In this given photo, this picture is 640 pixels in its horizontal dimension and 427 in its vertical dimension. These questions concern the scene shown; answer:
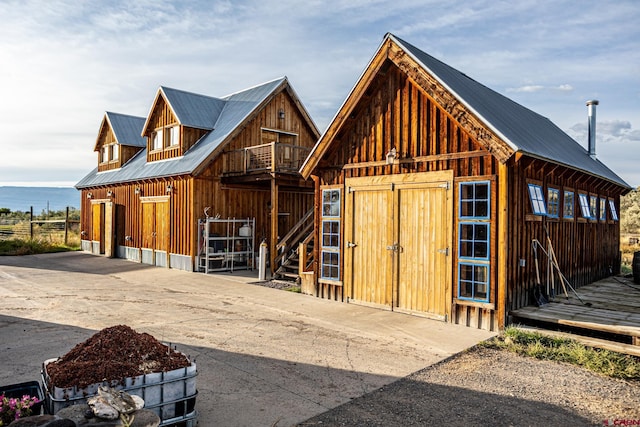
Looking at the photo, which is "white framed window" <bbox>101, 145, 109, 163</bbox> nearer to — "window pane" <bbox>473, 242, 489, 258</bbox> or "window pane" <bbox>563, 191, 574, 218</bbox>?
"window pane" <bbox>473, 242, 489, 258</bbox>

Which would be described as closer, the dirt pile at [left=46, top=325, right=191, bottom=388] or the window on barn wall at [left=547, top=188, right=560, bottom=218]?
the dirt pile at [left=46, top=325, right=191, bottom=388]

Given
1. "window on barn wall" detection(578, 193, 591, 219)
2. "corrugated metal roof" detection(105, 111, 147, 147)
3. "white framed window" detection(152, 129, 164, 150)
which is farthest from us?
"corrugated metal roof" detection(105, 111, 147, 147)

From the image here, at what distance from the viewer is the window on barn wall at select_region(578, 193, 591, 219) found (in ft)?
39.8

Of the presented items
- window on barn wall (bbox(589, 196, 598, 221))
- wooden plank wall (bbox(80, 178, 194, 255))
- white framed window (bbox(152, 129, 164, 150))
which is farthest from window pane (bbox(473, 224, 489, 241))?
white framed window (bbox(152, 129, 164, 150))

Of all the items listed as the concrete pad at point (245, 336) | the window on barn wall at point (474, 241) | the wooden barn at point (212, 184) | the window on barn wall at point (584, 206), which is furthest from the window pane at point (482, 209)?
the wooden barn at point (212, 184)

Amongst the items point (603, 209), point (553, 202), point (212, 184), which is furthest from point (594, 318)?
point (212, 184)

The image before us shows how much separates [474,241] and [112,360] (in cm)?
650

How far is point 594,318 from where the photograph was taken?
8.02 meters

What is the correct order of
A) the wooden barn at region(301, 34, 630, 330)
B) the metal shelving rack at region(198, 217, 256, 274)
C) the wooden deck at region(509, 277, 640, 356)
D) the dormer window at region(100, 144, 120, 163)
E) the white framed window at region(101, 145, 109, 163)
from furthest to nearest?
the white framed window at region(101, 145, 109, 163) → the dormer window at region(100, 144, 120, 163) → the metal shelving rack at region(198, 217, 256, 274) → the wooden barn at region(301, 34, 630, 330) → the wooden deck at region(509, 277, 640, 356)

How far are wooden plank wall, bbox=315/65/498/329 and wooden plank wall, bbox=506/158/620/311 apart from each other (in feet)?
1.68

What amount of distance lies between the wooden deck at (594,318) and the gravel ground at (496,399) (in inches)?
52.2

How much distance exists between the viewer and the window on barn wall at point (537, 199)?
352 inches

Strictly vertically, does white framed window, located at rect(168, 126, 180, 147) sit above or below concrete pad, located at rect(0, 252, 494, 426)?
above

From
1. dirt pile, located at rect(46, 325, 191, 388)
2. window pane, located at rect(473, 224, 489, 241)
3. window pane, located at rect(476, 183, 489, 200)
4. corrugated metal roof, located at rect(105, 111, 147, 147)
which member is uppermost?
corrugated metal roof, located at rect(105, 111, 147, 147)
